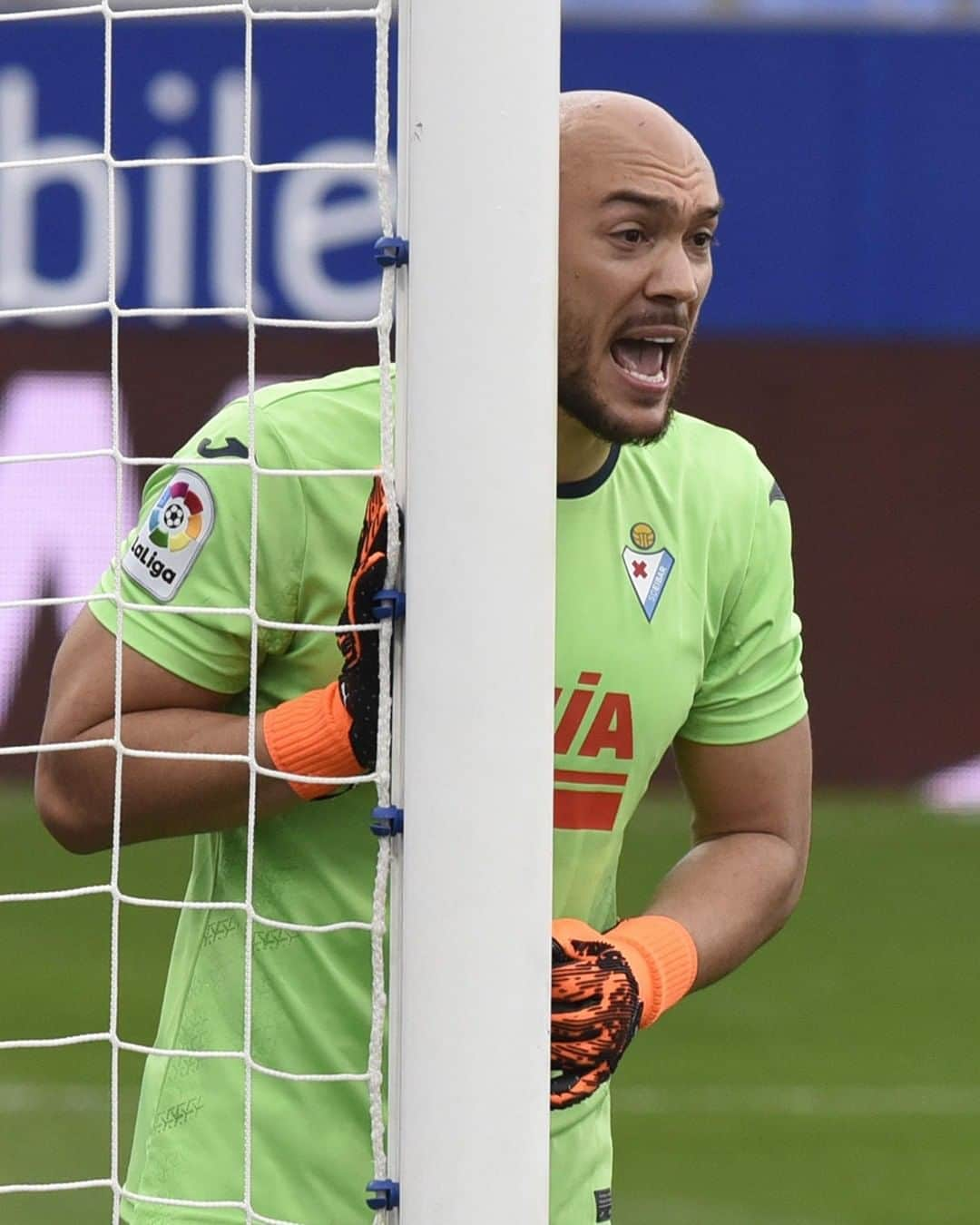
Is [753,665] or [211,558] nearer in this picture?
[211,558]

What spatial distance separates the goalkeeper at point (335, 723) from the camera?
2346mm

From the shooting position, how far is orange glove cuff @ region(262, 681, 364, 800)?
221cm

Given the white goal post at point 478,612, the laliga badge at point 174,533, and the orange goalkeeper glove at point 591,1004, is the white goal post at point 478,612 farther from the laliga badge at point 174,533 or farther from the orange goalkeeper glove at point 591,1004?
the laliga badge at point 174,533

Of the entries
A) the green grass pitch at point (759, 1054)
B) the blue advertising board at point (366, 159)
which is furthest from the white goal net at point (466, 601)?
the blue advertising board at point (366, 159)

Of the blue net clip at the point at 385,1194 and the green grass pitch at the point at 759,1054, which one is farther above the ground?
the blue net clip at the point at 385,1194

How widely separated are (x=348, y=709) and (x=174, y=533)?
326 millimetres

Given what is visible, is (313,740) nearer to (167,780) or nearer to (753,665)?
(167,780)

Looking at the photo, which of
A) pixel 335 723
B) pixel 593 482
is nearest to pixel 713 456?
pixel 593 482

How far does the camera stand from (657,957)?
7.77ft

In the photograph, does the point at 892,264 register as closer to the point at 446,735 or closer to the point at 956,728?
the point at 956,728

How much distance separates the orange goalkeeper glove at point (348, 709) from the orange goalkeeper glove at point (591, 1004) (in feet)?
0.89

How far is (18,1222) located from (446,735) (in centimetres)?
368

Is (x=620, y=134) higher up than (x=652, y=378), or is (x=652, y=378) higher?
(x=620, y=134)

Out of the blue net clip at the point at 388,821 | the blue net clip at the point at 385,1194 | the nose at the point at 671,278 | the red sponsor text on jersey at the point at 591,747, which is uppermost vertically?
the nose at the point at 671,278
